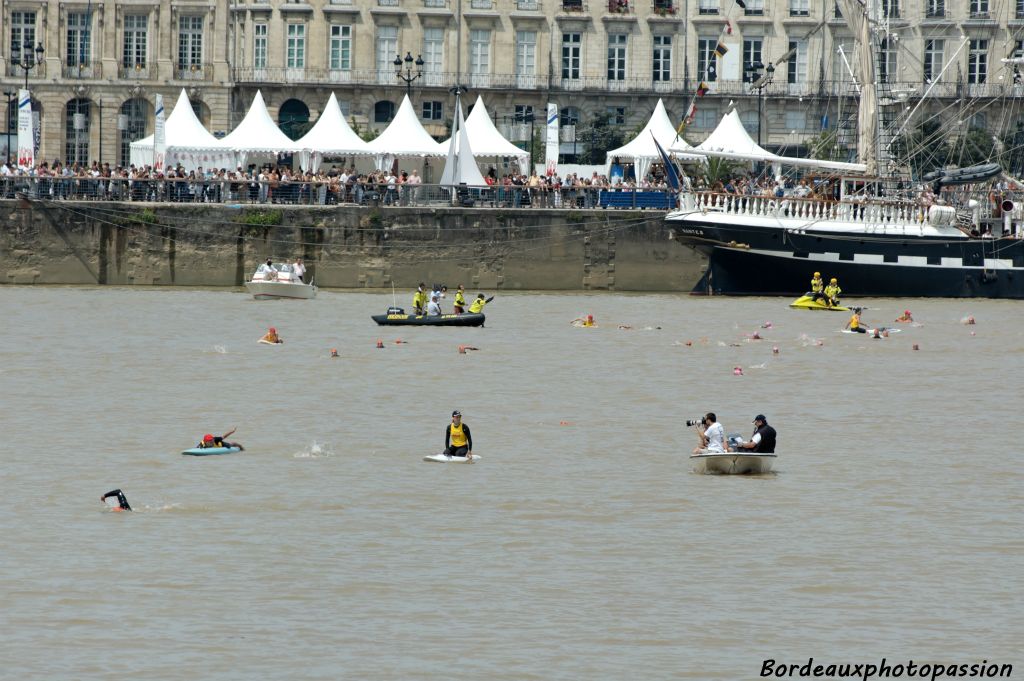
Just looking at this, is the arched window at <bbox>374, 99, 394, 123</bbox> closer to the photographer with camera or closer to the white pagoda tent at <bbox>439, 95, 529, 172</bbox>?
the white pagoda tent at <bbox>439, 95, 529, 172</bbox>

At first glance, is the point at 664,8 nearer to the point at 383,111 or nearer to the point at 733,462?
the point at 383,111

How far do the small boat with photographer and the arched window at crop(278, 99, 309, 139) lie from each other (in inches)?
1455

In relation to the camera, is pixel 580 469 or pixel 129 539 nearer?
pixel 129 539

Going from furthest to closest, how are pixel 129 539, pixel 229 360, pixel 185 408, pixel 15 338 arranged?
pixel 15 338
pixel 229 360
pixel 185 408
pixel 129 539

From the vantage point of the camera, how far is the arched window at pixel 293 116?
8412 cm

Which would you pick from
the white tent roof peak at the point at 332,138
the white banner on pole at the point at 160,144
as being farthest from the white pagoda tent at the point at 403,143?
the white banner on pole at the point at 160,144

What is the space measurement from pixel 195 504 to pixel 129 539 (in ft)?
6.60

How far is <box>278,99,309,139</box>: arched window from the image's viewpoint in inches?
3312

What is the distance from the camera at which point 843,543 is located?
22.2 m

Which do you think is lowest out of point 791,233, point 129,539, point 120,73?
point 129,539

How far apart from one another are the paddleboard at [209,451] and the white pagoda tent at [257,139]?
112ft

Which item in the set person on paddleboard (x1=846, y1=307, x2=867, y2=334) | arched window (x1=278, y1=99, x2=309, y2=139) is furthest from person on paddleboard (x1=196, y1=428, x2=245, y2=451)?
arched window (x1=278, y1=99, x2=309, y2=139)

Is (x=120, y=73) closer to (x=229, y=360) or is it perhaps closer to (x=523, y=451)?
(x=229, y=360)

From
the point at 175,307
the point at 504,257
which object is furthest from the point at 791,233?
the point at 175,307
